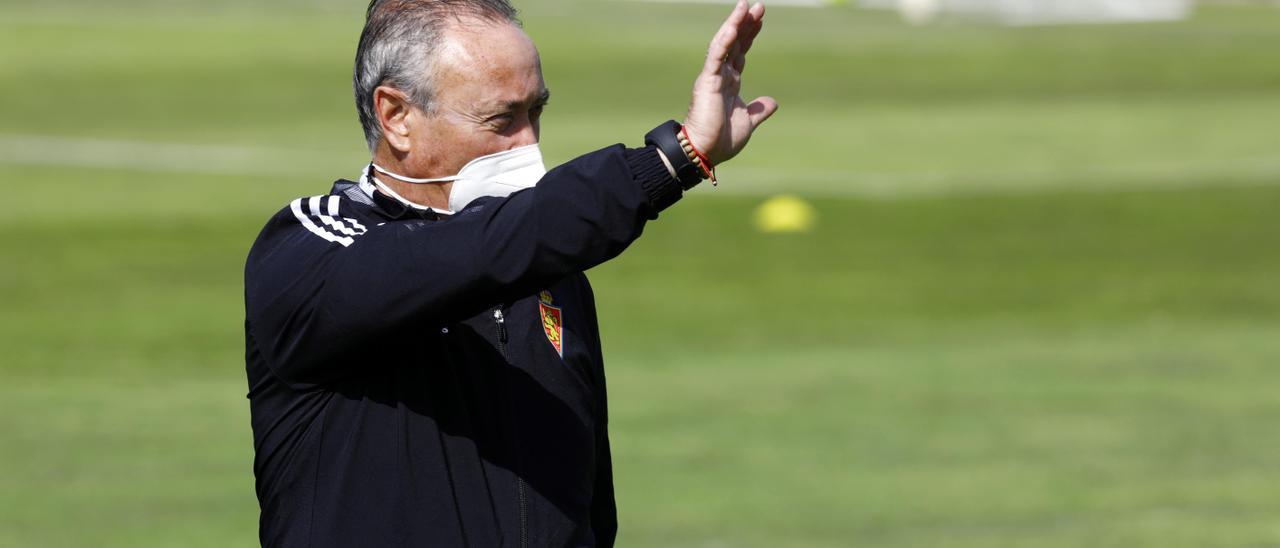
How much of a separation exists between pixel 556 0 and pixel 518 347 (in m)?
55.3

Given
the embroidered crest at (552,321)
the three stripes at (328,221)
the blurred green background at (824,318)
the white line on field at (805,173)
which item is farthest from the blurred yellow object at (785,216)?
the three stripes at (328,221)

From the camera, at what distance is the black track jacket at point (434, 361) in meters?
3.07

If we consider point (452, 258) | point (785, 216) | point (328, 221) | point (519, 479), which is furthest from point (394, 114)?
point (785, 216)

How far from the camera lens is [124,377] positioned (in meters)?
12.3

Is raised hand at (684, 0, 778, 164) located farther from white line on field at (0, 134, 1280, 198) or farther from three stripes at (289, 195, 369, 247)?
white line on field at (0, 134, 1280, 198)

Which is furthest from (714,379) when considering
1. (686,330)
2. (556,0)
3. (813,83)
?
(556,0)

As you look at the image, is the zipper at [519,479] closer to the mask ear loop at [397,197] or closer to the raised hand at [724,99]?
the mask ear loop at [397,197]

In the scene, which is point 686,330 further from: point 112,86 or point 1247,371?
point 112,86

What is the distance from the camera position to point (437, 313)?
3145 mm

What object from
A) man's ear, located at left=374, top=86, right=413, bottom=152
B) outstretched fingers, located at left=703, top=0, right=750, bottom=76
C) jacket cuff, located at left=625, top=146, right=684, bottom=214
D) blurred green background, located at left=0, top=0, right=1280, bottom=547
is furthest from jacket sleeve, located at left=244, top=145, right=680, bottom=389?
blurred green background, located at left=0, top=0, right=1280, bottom=547

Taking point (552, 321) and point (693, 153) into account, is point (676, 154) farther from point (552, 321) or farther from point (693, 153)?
point (552, 321)

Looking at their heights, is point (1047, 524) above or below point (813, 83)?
below

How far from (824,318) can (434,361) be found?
437 inches

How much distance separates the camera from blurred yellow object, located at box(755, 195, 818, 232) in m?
18.5
